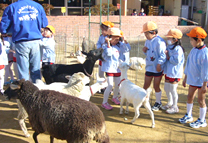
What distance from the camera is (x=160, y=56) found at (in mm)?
4949

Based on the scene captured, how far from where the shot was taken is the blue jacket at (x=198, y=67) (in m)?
4.27

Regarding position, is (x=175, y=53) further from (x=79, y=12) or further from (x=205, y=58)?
(x=79, y=12)

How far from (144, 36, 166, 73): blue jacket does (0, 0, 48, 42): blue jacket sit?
2.57m

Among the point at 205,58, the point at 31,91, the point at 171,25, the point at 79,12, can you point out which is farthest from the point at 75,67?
the point at 79,12

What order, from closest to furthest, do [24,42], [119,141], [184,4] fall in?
1. [119,141]
2. [24,42]
3. [184,4]

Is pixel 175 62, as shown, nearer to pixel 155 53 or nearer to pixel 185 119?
pixel 155 53

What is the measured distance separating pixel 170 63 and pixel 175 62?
0.47 ft

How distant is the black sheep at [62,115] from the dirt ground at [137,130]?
871mm

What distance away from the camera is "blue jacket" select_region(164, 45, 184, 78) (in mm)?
4938

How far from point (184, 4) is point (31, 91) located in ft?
72.2

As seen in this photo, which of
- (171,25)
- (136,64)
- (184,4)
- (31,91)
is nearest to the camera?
(31,91)

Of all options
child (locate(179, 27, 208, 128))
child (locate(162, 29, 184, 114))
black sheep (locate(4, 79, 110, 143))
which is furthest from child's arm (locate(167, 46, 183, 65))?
black sheep (locate(4, 79, 110, 143))

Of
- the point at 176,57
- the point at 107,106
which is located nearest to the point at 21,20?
the point at 107,106

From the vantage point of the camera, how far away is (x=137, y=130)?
4.52 m
